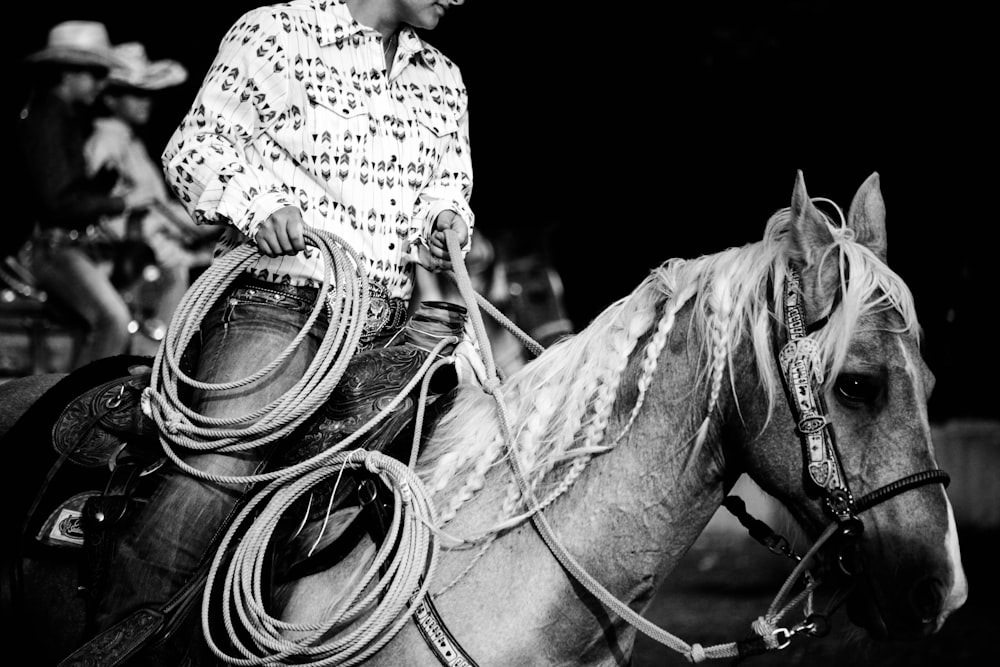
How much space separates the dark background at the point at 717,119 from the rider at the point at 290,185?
15.2 feet

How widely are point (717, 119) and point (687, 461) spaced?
19.8ft

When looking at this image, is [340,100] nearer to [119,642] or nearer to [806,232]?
[806,232]

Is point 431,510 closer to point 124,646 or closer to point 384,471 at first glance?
point 384,471

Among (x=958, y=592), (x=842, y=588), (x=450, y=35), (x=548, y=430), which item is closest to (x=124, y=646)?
(x=548, y=430)

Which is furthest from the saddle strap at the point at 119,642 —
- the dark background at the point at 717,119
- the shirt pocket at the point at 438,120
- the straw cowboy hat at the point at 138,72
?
the dark background at the point at 717,119

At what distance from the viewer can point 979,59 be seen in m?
6.14

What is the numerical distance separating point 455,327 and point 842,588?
3.13ft

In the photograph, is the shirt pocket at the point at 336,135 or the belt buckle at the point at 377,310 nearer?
the shirt pocket at the point at 336,135

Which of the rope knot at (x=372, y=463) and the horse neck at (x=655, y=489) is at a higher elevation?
the horse neck at (x=655, y=489)

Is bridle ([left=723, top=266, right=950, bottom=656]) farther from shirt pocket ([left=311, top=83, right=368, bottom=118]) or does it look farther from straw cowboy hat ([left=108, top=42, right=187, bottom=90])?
straw cowboy hat ([left=108, top=42, right=187, bottom=90])

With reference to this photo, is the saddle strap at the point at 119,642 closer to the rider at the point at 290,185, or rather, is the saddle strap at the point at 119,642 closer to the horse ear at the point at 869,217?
the rider at the point at 290,185

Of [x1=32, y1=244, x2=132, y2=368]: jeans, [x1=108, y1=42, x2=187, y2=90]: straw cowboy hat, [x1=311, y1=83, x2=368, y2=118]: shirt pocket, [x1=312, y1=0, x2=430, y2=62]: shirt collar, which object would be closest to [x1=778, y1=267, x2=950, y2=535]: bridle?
[x1=311, y1=83, x2=368, y2=118]: shirt pocket

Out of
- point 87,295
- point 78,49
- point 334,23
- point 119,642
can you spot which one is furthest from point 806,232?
point 78,49

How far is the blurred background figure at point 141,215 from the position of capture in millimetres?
5500
